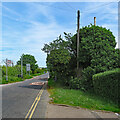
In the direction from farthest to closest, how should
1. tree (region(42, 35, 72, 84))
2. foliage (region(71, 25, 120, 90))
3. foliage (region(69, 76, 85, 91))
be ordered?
tree (region(42, 35, 72, 84)) → foliage (region(69, 76, 85, 91)) → foliage (region(71, 25, 120, 90))

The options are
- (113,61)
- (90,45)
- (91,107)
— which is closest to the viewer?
(91,107)

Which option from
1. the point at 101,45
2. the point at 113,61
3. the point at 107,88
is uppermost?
the point at 101,45

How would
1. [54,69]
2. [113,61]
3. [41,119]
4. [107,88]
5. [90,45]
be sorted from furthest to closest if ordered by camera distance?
1. [54,69]
2. [90,45]
3. [113,61]
4. [107,88]
5. [41,119]

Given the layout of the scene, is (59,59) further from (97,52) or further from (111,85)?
(111,85)

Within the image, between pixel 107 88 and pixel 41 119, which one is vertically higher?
pixel 107 88

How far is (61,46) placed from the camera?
66.0 ft

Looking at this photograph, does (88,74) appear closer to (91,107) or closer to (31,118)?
(91,107)

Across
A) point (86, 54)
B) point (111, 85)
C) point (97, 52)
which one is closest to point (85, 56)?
point (86, 54)

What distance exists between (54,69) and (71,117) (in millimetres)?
12701

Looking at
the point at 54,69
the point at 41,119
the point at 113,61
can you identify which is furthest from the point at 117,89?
the point at 54,69

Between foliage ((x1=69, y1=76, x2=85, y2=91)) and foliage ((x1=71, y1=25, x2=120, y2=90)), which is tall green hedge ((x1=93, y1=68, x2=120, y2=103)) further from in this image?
foliage ((x1=69, y1=76, x2=85, y2=91))

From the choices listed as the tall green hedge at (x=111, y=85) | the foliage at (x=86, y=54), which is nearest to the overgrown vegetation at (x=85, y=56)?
the foliage at (x=86, y=54)

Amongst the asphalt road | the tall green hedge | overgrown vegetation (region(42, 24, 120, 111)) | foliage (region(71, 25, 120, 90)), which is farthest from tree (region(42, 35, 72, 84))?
the tall green hedge

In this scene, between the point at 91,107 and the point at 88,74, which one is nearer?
the point at 91,107
